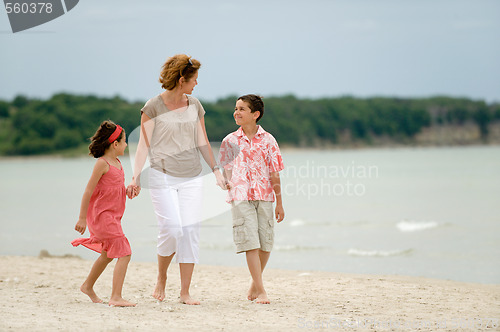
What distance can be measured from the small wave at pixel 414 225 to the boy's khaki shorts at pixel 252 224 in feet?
34.8

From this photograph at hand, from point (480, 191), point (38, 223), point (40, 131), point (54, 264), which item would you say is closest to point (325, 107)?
point (40, 131)

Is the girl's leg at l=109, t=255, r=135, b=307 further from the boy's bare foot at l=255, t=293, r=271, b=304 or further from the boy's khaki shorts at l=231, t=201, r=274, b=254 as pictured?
the boy's bare foot at l=255, t=293, r=271, b=304

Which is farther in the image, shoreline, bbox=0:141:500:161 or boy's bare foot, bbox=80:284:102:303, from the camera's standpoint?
shoreline, bbox=0:141:500:161

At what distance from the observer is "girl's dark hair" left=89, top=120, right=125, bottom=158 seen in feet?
16.1

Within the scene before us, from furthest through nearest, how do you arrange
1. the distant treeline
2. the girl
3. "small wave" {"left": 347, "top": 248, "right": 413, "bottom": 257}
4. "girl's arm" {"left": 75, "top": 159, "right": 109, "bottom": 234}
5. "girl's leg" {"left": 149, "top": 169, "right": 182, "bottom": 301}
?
the distant treeline, "small wave" {"left": 347, "top": 248, "right": 413, "bottom": 257}, "girl's leg" {"left": 149, "top": 169, "right": 182, "bottom": 301}, the girl, "girl's arm" {"left": 75, "top": 159, "right": 109, "bottom": 234}

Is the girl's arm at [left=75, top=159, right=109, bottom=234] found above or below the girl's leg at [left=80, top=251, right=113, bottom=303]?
above

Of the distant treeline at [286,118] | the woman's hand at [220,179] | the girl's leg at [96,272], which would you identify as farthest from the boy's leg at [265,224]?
the distant treeline at [286,118]

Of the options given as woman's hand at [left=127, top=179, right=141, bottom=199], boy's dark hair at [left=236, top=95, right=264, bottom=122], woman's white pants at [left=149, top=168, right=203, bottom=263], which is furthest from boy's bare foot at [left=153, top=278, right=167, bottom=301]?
boy's dark hair at [left=236, top=95, right=264, bottom=122]

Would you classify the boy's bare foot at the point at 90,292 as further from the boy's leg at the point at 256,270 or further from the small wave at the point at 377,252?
the small wave at the point at 377,252

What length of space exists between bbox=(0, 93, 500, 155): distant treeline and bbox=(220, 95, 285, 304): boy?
134ft

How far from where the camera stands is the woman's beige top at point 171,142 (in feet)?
16.4

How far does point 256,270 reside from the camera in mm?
5156

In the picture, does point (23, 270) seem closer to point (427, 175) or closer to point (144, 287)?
point (144, 287)

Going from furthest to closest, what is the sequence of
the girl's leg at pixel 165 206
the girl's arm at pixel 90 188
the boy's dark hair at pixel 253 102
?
the boy's dark hair at pixel 253 102 < the girl's leg at pixel 165 206 < the girl's arm at pixel 90 188
